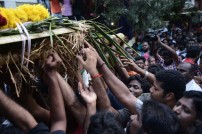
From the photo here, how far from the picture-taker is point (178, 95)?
2.95m

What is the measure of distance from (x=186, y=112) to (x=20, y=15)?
139 centimetres

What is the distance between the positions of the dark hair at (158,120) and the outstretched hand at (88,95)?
0.37 meters

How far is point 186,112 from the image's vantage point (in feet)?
8.34

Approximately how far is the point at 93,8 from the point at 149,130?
693cm

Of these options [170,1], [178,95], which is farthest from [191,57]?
[170,1]

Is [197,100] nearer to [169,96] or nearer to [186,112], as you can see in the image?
[186,112]

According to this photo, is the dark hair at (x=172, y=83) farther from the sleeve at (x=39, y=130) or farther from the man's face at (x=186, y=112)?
the sleeve at (x=39, y=130)

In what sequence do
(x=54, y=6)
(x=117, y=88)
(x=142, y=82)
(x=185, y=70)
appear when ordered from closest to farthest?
1. (x=117, y=88)
2. (x=142, y=82)
3. (x=185, y=70)
4. (x=54, y=6)

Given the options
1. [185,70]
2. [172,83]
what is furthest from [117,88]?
[185,70]

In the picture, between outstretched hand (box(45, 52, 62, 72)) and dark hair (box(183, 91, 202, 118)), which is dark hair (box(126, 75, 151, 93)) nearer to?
dark hair (box(183, 91, 202, 118))

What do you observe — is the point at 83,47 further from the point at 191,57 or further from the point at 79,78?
the point at 191,57

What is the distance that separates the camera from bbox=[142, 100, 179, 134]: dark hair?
2.08 m

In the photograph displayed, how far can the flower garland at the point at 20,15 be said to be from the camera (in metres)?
2.19

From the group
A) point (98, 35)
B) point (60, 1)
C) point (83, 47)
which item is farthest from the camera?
point (60, 1)
